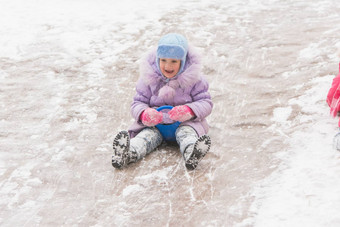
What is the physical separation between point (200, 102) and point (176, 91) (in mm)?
217

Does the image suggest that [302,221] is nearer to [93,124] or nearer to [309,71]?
[93,124]

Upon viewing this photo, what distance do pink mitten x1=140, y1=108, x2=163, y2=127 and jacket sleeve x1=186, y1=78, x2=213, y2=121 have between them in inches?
10.5

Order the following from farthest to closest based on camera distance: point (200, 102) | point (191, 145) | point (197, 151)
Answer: point (200, 102)
point (191, 145)
point (197, 151)

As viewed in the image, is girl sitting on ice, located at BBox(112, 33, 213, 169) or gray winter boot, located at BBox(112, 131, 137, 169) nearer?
gray winter boot, located at BBox(112, 131, 137, 169)

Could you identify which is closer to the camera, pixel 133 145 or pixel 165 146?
pixel 133 145

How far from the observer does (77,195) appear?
3.10 meters

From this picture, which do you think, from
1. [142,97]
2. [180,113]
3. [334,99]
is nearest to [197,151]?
[180,113]

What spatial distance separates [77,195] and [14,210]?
16.6 inches

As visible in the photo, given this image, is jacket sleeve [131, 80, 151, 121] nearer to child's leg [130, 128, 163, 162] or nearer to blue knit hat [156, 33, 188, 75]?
child's leg [130, 128, 163, 162]

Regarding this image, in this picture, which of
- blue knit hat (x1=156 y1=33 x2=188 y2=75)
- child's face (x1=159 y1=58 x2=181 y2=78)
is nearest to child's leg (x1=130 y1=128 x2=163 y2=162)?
child's face (x1=159 y1=58 x2=181 y2=78)

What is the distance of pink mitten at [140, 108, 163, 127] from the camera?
3.49 meters

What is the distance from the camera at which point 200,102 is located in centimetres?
362

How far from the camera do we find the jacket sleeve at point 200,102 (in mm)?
3580

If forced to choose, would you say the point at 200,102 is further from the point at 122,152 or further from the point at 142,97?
the point at 122,152
